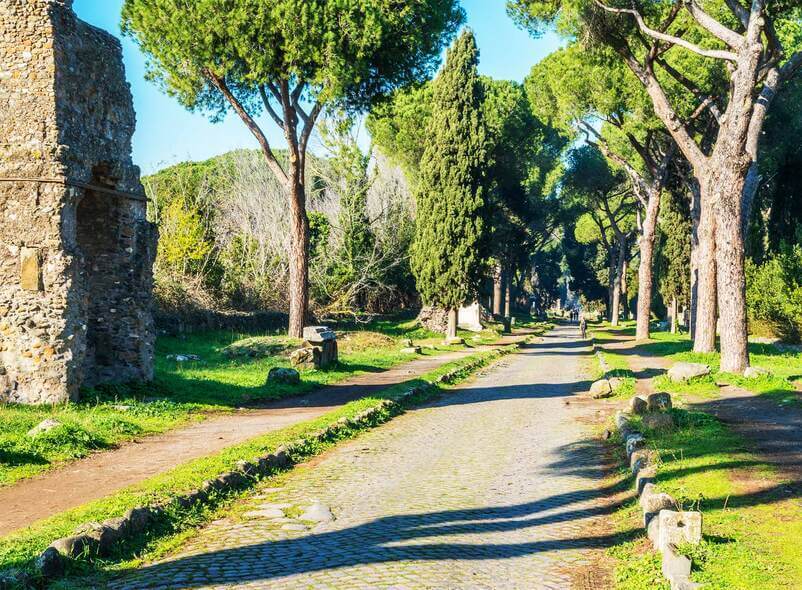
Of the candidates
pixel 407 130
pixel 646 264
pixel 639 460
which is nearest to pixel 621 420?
pixel 639 460

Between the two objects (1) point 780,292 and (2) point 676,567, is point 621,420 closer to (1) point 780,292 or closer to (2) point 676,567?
(2) point 676,567

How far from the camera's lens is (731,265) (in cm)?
1811

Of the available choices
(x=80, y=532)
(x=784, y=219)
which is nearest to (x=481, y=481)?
(x=80, y=532)

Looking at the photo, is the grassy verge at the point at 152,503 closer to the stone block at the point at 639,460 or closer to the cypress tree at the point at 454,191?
the stone block at the point at 639,460

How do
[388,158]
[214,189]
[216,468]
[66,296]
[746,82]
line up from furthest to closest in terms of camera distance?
[388,158] < [214,189] < [746,82] < [66,296] < [216,468]

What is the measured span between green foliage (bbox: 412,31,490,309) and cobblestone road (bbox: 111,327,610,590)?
2319cm

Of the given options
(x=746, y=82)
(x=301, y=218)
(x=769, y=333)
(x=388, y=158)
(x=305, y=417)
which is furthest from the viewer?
(x=388, y=158)

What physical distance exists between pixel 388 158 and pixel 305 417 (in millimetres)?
35957

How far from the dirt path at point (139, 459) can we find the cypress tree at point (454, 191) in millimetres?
19664

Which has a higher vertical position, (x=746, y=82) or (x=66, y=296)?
(x=746, y=82)

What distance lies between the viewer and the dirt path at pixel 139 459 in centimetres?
750

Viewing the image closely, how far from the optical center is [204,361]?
71.3ft

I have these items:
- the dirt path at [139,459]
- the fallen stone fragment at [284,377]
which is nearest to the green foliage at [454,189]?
the fallen stone fragment at [284,377]

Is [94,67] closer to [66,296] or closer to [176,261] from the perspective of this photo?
[66,296]
